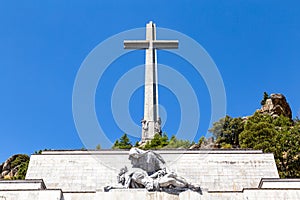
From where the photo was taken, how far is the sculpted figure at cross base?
1842 cm

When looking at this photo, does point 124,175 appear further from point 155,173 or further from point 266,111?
point 266,111

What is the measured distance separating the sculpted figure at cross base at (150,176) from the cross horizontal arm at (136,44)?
2351 cm

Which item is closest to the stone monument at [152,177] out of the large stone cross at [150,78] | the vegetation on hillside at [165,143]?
the vegetation on hillside at [165,143]

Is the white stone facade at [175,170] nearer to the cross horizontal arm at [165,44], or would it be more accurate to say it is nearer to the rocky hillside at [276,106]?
the cross horizontal arm at [165,44]

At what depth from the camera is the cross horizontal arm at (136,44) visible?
136ft

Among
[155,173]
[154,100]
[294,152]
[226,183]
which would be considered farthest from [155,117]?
[155,173]

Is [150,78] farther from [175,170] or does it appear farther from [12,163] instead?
[12,163]

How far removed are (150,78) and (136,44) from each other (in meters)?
4.44

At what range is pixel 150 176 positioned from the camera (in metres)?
18.9

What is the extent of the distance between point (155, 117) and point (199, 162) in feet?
49.5

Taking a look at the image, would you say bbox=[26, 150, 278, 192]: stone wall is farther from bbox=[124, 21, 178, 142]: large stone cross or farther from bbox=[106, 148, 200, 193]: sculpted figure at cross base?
bbox=[124, 21, 178, 142]: large stone cross

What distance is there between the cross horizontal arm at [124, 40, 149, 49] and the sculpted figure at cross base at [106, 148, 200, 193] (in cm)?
2351

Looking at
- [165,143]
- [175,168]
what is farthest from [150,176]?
[165,143]

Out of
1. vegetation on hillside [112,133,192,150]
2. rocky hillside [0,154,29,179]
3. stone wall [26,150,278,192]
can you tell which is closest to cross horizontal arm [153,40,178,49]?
vegetation on hillside [112,133,192,150]
